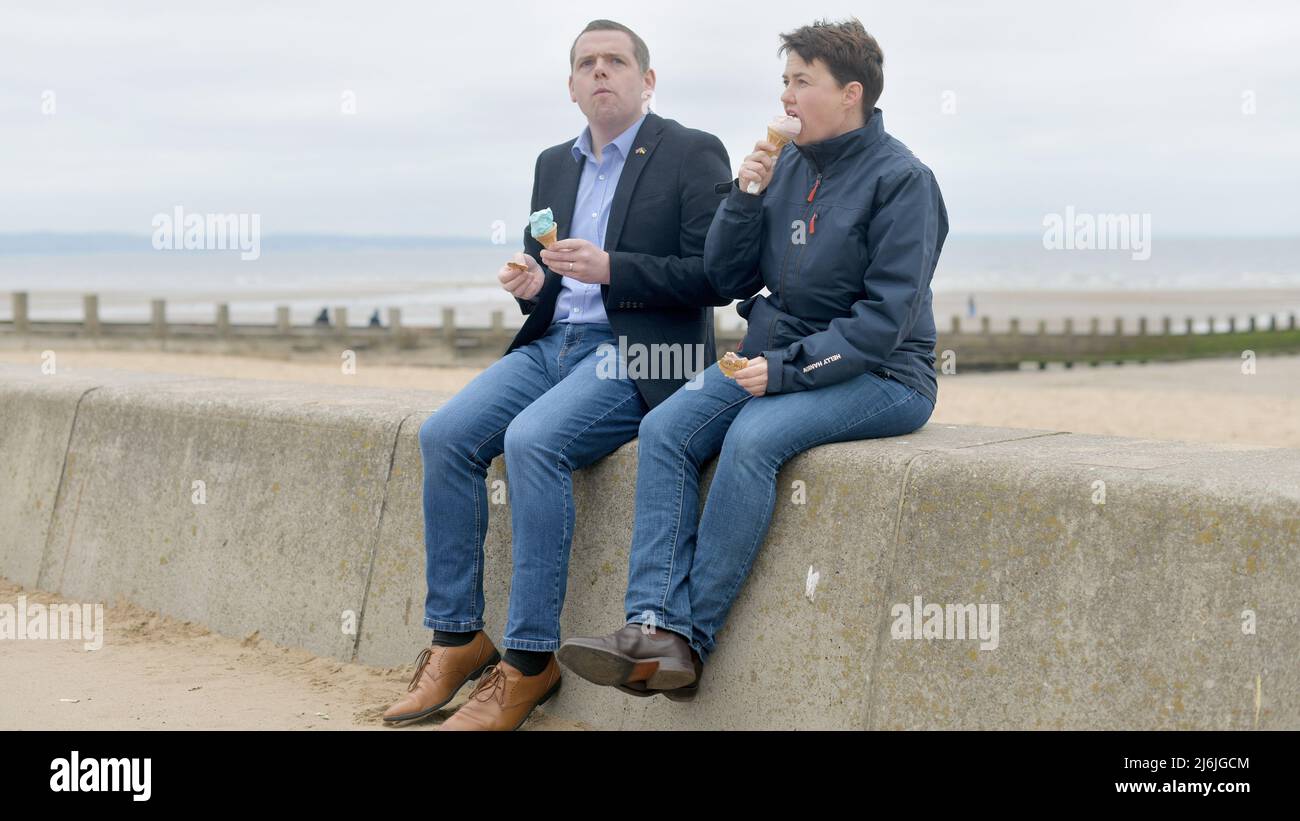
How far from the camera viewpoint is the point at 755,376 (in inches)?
146

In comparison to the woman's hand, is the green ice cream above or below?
above

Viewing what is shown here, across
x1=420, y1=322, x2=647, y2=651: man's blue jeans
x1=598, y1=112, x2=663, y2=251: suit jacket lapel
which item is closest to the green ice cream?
x1=598, y1=112, x2=663, y2=251: suit jacket lapel

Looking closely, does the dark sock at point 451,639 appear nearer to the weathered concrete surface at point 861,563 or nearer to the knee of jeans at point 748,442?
the weathered concrete surface at point 861,563

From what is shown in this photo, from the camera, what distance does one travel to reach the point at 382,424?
463 centimetres

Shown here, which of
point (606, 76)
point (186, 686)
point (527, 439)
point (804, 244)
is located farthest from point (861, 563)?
point (186, 686)

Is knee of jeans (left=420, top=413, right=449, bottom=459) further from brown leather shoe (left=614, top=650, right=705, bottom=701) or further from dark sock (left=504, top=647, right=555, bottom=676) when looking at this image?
brown leather shoe (left=614, top=650, right=705, bottom=701)

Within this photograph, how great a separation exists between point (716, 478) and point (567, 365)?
92 centimetres

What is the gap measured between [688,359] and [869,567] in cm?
107

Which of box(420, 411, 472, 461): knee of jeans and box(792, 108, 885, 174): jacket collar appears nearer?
→ box(792, 108, 885, 174): jacket collar

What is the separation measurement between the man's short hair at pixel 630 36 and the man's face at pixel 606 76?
0.06ft

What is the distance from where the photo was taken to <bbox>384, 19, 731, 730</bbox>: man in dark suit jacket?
389 cm

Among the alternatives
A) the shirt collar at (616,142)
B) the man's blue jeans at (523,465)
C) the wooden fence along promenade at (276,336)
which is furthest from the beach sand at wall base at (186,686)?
the wooden fence along promenade at (276,336)

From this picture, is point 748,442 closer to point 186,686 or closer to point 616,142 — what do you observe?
point 616,142

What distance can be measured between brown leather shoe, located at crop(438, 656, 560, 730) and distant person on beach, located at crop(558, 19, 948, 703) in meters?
0.40
